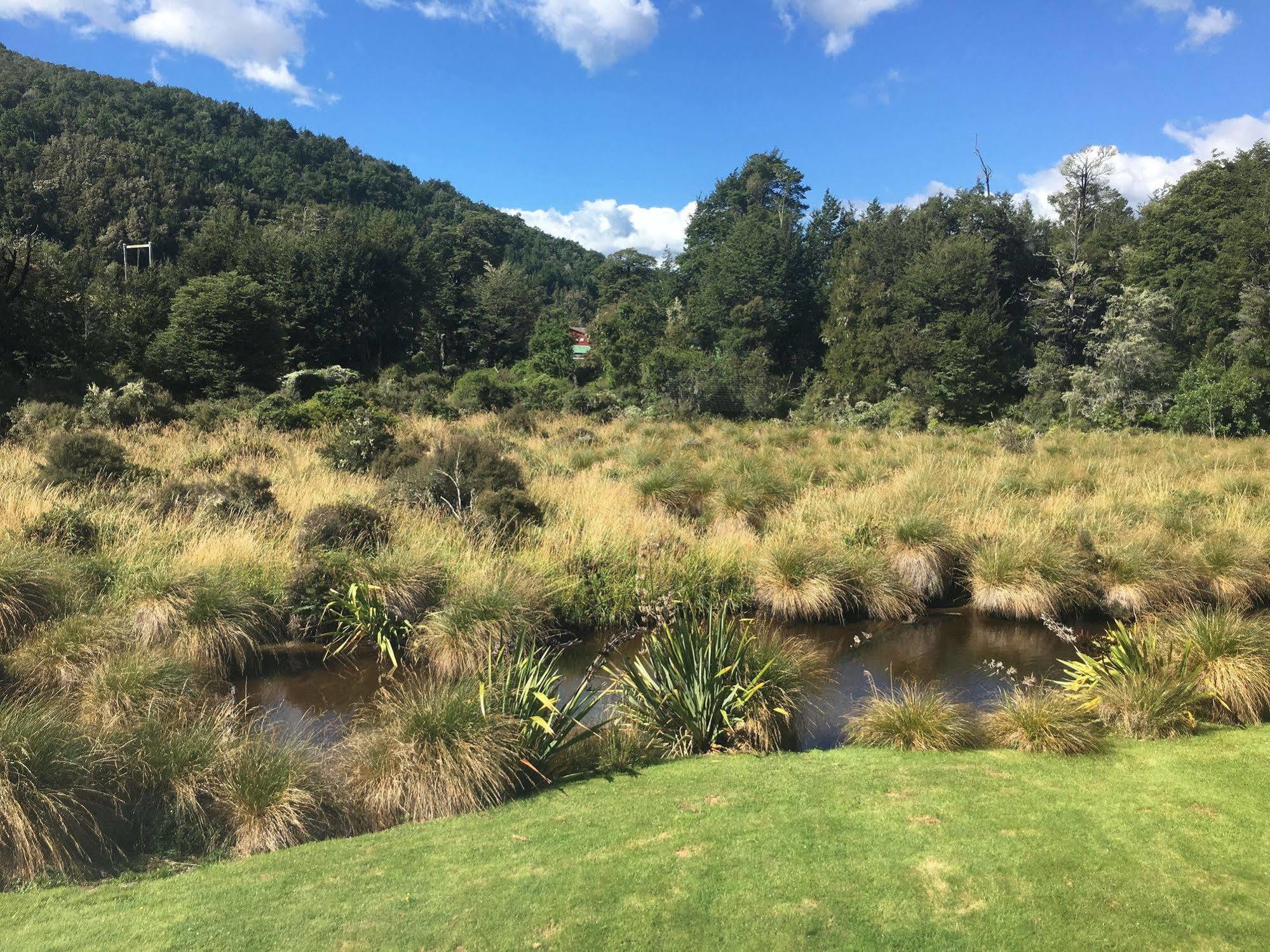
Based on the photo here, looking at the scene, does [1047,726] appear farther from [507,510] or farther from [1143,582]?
[507,510]

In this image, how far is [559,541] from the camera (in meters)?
9.38

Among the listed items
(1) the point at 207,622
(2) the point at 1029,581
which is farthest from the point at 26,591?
(2) the point at 1029,581

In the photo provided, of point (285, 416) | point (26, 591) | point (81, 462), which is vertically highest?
point (285, 416)

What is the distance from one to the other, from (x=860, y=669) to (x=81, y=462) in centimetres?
968

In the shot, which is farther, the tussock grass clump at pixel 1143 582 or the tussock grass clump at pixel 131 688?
the tussock grass clump at pixel 1143 582

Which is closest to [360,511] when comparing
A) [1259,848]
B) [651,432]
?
[1259,848]

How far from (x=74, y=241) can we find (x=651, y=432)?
45.3 metres

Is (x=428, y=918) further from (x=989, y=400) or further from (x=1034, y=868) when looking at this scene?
(x=989, y=400)

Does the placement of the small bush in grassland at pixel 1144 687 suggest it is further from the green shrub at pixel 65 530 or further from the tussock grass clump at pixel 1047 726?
the green shrub at pixel 65 530

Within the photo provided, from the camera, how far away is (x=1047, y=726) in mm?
4980

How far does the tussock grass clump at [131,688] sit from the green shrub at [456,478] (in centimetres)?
450

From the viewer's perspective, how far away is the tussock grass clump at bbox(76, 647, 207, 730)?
16.5 feet

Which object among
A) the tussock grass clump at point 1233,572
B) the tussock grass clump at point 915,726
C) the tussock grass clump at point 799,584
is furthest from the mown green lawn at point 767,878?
the tussock grass clump at point 1233,572

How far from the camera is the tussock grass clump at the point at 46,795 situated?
142 inches
